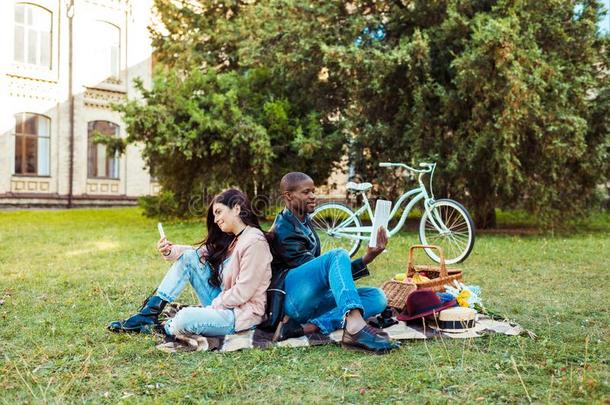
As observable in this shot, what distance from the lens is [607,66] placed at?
43.1 ft

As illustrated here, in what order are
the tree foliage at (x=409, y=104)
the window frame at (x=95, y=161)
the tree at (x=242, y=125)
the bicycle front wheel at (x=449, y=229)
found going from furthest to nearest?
the window frame at (x=95, y=161) → the tree at (x=242, y=125) → the tree foliage at (x=409, y=104) → the bicycle front wheel at (x=449, y=229)

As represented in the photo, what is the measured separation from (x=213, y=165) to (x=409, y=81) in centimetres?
482

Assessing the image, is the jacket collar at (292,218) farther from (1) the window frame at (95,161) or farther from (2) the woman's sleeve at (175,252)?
(1) the window frame at (95,161)

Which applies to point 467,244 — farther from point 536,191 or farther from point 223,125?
point 223,125

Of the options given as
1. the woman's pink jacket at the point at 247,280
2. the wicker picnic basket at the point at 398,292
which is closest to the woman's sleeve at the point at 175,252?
the woman's pink jacket at the point at 247,280

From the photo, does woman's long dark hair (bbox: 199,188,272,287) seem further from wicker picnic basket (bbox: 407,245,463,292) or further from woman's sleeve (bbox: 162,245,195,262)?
wicker picnic basket (bbox: 407,245,463,292)

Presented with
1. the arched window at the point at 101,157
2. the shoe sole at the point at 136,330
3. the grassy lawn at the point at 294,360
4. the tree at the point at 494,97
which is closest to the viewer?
the grassy lawn at the point at 294,360

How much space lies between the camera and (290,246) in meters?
4.51

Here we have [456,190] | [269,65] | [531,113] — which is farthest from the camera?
[269,65]

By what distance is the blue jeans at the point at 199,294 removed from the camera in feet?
14.2

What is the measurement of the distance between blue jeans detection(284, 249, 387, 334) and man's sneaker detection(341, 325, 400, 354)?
15cm

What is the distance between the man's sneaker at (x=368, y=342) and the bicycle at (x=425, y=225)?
14.4ft

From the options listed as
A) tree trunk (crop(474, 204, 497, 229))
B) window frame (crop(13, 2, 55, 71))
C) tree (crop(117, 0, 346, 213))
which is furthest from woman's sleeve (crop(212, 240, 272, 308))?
window frame (crop(13, 2, 55, 71))

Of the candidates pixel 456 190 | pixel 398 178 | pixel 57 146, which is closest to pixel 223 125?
pixel 398 178
